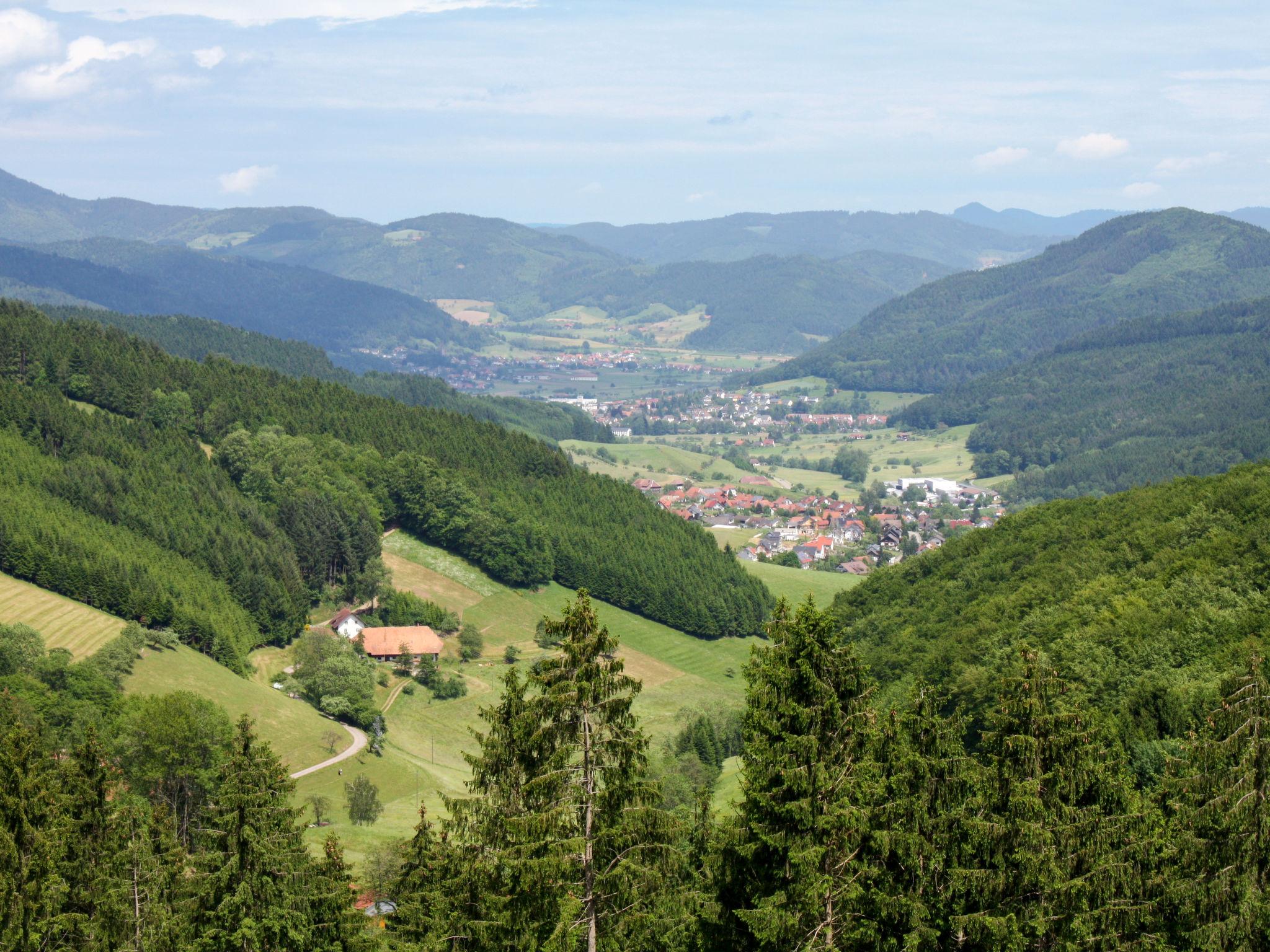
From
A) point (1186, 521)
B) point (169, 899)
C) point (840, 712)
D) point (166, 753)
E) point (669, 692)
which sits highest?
point (840, 712)

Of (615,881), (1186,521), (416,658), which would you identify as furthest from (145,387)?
(615,881)

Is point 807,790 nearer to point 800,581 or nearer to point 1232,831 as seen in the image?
point 1232,831

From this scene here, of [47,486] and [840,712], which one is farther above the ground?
[840,712]

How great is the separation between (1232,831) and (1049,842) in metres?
3.22

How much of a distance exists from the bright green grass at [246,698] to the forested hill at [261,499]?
6.48 m

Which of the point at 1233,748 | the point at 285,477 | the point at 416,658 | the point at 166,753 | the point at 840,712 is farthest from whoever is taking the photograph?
the point at 285,477

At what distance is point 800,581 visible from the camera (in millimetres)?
163375

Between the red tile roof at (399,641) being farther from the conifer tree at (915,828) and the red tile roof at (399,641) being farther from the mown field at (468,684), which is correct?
the conifer tree at (915,828)

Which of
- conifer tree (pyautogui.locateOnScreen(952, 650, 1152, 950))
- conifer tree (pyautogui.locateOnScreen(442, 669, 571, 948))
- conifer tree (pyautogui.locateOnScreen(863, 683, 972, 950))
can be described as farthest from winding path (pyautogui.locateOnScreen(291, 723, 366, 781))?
conifer tree (pyautogui.locateOnScreen(952, 650, 1152, 950))

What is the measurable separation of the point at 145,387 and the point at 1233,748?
147 meters

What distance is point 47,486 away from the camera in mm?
114188

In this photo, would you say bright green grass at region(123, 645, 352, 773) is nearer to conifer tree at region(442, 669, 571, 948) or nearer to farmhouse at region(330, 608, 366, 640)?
farmhouse at region(330, 608, 366, 640)

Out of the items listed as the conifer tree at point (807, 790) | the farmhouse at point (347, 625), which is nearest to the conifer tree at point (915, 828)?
the conifer tree at point (807, 790)

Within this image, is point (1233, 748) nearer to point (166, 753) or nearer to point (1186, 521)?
point (166, 753)
